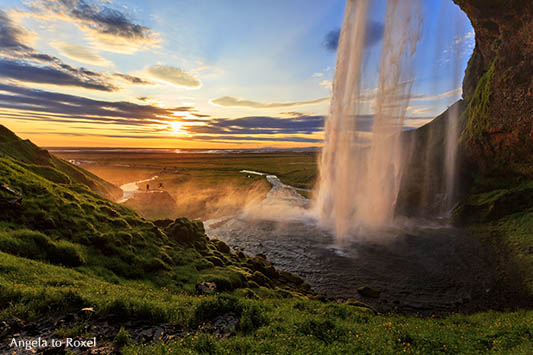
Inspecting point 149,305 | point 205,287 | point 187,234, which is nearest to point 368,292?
point 205,287

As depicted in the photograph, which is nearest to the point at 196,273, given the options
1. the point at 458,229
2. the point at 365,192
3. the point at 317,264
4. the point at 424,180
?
the point at 317,264

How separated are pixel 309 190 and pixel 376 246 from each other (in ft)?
162

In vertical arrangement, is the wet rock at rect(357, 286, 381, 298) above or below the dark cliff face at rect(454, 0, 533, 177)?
below

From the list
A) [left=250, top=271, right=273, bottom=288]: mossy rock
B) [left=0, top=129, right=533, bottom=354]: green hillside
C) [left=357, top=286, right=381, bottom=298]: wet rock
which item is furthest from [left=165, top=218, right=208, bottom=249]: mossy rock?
[left=357, top=286, right=381, bottom=298]: wet rock

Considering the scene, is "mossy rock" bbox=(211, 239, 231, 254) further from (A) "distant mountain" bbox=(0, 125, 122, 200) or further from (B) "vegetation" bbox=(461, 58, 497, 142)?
(B) "vegetation" bbox=(461, 58, 497, 142)

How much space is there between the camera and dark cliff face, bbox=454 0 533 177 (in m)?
40.5

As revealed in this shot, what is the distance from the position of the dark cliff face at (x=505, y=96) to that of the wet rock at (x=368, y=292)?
40519 millimetres

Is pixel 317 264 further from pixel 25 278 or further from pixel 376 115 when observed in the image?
pixel 376 115

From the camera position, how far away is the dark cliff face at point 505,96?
40.5m

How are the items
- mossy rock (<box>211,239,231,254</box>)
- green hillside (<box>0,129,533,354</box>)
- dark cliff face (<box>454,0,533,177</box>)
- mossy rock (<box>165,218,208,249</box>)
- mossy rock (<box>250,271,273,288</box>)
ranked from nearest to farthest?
green hillside (<box>0,129,533,354</box>) < mossy rock (<box>250,271,273,288</box>) < mossy rock (<box>165,218,208,249</box>) < mossy rock (<box>211,239,231,254</box>) < dark cliff face (<box>454,0,533,177</box>)

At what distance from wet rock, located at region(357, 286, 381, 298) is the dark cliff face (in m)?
40.5

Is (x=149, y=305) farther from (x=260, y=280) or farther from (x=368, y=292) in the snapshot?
(x=368, y=292)

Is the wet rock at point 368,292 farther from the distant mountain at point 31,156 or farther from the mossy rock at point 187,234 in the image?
the distant mountain at point 31,156

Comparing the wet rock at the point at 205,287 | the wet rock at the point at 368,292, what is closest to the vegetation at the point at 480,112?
the wet rock at the point at 368,292
